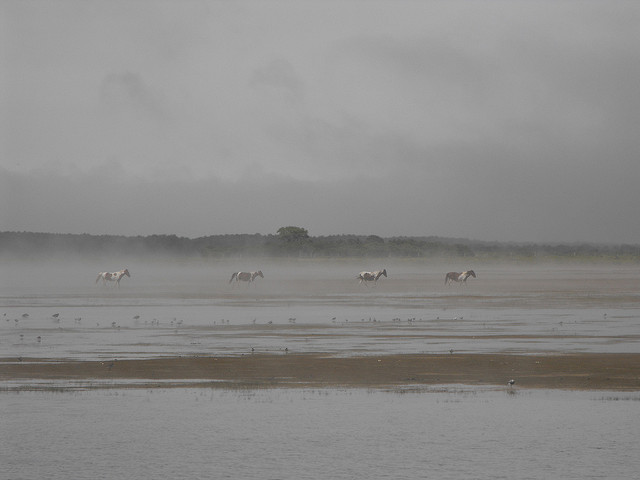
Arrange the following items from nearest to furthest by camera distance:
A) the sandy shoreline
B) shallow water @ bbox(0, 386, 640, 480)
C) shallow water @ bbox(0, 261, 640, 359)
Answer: shallow water @ bbox(0, 386, 640, 480)
the sandy shoreline
shallow water @ bbox(0, 261, 640, 359)

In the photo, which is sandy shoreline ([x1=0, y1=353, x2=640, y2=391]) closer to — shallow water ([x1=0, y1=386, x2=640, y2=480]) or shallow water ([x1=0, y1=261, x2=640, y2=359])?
shallow water ([x1=0, y1=386, x2=640, y2=480])

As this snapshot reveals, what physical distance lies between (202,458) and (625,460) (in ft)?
17.9

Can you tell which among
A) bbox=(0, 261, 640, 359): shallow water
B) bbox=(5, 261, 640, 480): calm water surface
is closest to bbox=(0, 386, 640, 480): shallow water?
bbox=(5, 261, 640, 480): calm water surface

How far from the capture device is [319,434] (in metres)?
14.2

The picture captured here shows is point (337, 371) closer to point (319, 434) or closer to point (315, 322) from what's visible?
point (319, 434)

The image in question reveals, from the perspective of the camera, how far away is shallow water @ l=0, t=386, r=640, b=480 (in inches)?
488

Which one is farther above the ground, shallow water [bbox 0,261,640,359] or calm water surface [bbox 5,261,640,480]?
shallow water [bbox 0,261,640,359]

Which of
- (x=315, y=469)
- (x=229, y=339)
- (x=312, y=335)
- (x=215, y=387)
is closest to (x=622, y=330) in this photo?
(x=312, y=335)

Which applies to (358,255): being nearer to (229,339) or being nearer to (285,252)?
(285,252)

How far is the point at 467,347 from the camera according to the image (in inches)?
956

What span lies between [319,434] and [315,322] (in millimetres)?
18282

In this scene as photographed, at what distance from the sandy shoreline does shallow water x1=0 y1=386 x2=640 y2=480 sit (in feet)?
2.96

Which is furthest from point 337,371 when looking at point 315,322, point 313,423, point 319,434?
point 315,322

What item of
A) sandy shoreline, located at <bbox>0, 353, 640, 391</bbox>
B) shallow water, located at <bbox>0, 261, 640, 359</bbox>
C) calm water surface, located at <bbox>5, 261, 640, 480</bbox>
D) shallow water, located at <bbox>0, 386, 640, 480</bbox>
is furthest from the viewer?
shallow water, located at <bbox>0, 261, 640, 359</bbox>
